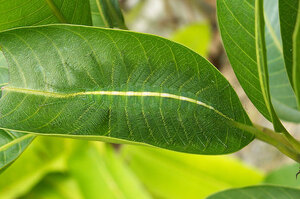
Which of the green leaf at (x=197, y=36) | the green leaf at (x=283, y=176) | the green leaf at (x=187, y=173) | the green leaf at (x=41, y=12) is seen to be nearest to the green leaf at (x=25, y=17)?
the green leaf at (x=41, y=12)

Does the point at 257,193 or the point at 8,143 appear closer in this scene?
the point at 8,143

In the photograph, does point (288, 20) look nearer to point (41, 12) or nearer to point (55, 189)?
point (41, 12)

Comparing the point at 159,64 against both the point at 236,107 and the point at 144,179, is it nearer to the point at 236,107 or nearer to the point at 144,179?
the point at 236,107

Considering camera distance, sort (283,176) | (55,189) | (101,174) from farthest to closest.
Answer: (55,189) < (101,174) < (283,176)

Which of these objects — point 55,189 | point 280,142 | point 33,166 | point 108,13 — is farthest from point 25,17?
point 55,189

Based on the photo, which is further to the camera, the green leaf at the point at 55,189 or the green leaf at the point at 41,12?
the green leaf at the point at 55,189

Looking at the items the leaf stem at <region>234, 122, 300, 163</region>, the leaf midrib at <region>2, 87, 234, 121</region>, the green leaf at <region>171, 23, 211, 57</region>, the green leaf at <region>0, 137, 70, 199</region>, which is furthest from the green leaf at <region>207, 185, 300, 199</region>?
the green leaf at <region>171, 23, 211, 57</region>

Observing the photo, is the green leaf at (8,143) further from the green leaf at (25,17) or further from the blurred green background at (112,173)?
the blurred green background at (112,173)
